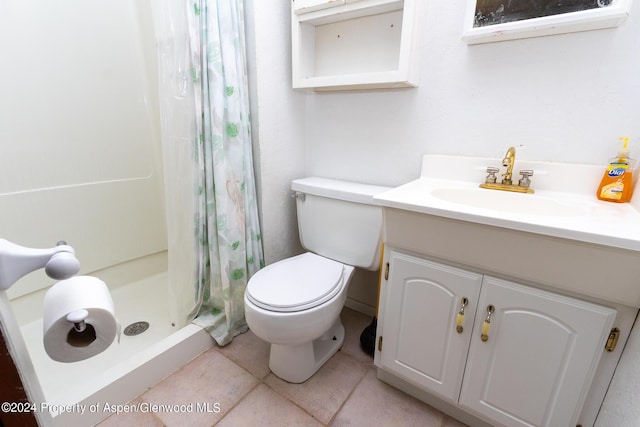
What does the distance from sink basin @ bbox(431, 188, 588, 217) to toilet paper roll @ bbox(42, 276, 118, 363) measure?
0.98 meters

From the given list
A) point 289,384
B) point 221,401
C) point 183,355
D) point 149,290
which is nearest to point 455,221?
point 289,384

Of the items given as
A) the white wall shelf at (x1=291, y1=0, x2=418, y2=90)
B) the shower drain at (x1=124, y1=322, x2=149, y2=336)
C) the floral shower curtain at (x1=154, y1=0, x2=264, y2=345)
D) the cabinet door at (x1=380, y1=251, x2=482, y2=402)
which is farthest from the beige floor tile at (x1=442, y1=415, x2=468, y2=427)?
the shower drain at (x1=124, y1=322, x2=149, y2=336)

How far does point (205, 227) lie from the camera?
1.32 m

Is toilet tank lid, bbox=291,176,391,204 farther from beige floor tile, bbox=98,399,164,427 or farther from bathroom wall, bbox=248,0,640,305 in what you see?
beige floor tile, bbox=98,399,164,427

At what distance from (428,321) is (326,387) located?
0.54 m

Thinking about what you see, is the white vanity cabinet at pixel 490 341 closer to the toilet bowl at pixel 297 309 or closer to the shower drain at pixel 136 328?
the toilet bowl at pixel 297 309

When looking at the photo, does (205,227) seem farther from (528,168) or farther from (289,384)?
(528,168)

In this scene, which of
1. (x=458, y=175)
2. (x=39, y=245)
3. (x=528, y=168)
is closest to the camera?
(x=528, y=168)

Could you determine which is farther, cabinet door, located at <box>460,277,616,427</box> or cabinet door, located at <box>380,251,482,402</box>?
cabinet door, located at <box>380,251,482,402</box>

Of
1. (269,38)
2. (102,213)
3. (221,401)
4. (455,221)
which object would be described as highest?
(269,38)

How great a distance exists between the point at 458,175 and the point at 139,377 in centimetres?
150

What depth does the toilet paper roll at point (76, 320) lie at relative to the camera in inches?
15.2

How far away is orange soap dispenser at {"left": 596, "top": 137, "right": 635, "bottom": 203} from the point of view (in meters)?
0.89

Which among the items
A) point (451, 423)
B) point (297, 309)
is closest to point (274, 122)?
point (297, 309)
